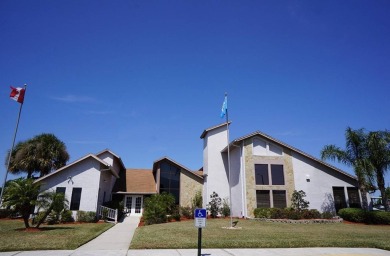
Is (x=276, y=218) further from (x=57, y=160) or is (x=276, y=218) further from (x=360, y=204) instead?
(x=57, y=160)

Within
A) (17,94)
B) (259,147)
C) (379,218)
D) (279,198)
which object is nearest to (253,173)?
(259,147)

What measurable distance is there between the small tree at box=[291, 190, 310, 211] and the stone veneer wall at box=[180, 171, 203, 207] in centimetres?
973

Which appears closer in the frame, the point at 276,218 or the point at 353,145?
the point at 276,218

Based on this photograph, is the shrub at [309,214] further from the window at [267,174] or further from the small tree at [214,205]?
the small tree at [214,205]

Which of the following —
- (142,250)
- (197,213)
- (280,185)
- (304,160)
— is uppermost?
(304,160)

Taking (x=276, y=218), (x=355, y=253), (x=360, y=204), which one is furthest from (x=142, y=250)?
(x=360, y=204)

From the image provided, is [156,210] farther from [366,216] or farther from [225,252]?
[366,216]

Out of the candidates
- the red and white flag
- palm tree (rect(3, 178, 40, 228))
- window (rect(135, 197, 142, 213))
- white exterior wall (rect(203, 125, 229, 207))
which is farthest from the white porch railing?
the red and white flag

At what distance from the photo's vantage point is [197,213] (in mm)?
8102

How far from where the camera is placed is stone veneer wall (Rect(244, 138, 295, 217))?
2538 centimetres

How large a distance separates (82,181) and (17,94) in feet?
32.5

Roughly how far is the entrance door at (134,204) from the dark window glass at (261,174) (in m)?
12.8

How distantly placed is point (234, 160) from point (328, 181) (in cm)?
991

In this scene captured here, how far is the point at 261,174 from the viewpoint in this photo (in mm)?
26422
